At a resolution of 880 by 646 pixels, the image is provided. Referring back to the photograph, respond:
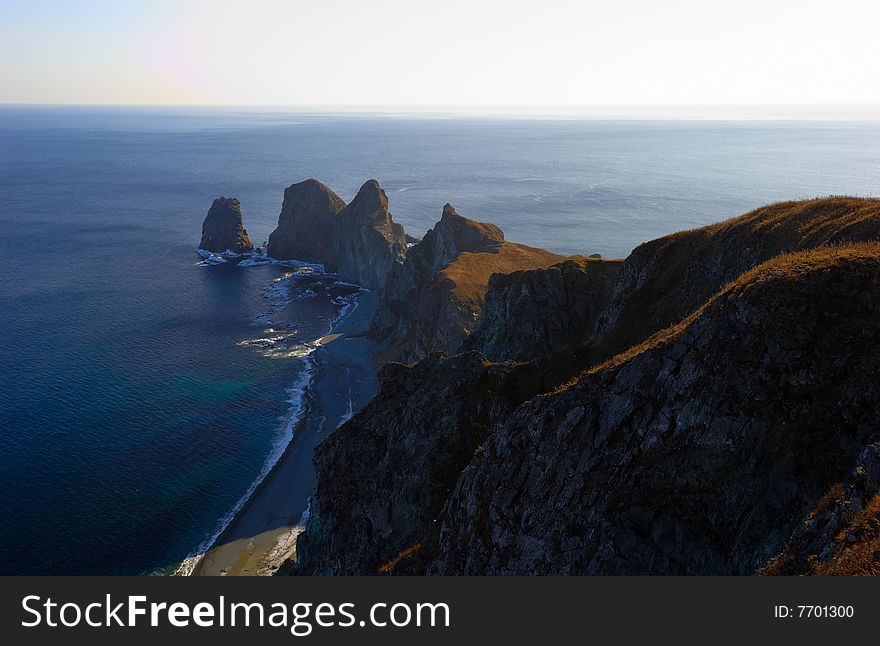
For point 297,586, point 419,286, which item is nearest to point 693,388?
point 297,586

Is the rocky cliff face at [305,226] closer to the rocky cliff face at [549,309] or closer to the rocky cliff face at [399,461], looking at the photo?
the rocky cliff face at [549,309]

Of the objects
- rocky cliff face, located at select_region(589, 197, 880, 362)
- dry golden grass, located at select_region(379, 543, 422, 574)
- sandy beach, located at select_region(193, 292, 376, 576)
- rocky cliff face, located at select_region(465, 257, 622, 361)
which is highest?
rocky cliff face, located at select_region(589, 197, 880, 362)

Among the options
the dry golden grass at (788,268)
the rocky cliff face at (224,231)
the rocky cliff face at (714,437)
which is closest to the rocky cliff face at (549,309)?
the dry golden grass at (788,268)

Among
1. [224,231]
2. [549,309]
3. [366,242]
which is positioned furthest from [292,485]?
[224,231]

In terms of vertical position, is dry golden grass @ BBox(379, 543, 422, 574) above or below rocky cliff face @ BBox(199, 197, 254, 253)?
below

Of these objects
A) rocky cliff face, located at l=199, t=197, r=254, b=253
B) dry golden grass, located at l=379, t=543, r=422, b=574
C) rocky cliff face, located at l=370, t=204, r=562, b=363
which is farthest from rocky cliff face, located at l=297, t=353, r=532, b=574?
rocky cliff face, located at l=199, t=197, r=254, b=253

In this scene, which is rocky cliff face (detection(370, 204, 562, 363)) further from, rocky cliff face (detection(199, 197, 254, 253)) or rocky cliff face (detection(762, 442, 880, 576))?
rocky cliff face (detection(199, 197, 254, 253))
